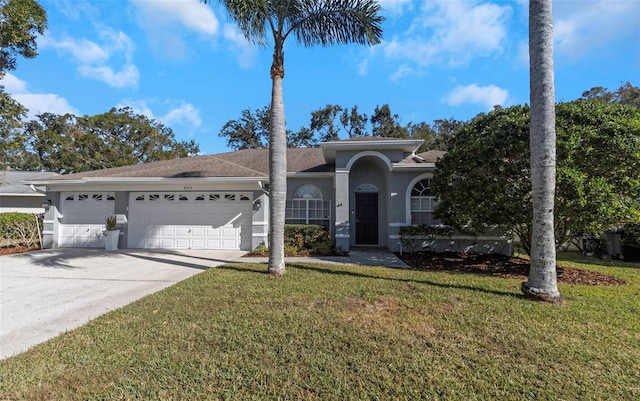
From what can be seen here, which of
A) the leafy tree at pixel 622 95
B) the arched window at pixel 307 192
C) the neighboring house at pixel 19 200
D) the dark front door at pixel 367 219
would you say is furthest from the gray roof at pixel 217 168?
the leafy tree at pixel 622 95

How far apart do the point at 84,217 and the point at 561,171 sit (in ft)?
55.6

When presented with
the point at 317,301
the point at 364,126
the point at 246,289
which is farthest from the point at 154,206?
the point at 364,126

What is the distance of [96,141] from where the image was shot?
2802 centimetres

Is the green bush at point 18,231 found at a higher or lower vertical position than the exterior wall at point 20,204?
lower

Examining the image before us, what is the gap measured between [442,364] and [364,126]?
32385 millimetres

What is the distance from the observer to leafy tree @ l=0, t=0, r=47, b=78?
12.3 meters

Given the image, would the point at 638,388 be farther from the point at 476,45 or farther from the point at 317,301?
the point at 476,45

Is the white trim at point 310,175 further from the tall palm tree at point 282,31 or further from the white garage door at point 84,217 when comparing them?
the white garage door at point 84,217

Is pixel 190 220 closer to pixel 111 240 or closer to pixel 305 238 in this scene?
pixel 111 240

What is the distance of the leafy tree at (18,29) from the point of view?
40.3 feet

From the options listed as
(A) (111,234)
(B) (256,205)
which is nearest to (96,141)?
(A) (111,234)

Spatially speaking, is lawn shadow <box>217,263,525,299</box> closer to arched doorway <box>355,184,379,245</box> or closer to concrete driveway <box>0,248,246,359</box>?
concrete driveway <box>0,248,246,359</box>

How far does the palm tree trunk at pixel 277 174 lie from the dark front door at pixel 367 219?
654 centimetres

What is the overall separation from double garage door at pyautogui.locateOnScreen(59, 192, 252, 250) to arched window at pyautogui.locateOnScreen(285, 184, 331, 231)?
88.6 inches
